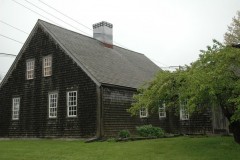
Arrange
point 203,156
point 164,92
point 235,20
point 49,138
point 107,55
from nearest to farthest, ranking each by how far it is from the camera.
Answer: point 203,156 → point 164,92 → point 49,138 → point 107,55 → point 235,20

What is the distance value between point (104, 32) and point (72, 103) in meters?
11.1

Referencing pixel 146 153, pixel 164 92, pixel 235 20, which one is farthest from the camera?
pixel 235 20

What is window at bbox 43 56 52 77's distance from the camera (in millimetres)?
25828

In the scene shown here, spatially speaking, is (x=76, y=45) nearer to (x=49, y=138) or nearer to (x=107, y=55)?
(x=107, y=55)

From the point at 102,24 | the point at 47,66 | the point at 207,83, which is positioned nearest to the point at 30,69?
the point at 47,66

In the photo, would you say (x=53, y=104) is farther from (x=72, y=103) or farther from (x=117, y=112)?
(x=117, y=112)

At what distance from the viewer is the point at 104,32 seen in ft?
107

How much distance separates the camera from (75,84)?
23.7 metres

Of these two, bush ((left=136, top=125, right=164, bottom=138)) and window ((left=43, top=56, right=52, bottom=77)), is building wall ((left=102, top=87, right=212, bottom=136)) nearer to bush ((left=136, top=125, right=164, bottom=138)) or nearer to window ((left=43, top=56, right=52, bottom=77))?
bush ((left=136, top=125, right=164, bottom=138))

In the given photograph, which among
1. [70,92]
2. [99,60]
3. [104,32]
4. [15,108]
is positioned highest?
[104,32]

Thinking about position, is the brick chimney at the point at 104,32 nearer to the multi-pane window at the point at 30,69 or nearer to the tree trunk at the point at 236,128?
the multi-pane window at the point at 30,69

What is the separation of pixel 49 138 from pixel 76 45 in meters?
7.48

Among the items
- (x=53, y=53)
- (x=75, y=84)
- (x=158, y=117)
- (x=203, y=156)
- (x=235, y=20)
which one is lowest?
(x=203, y=156)

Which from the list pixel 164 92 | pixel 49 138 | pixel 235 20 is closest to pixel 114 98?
pixel 49 138
